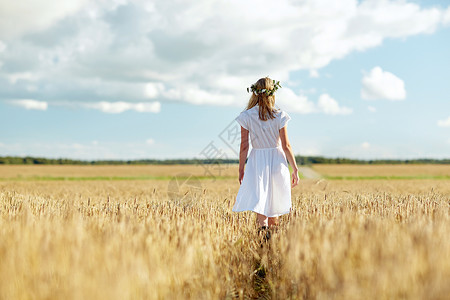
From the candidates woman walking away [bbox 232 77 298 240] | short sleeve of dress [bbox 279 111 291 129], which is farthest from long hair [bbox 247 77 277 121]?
short sleeve of dress [bbox 279 111 291 129]

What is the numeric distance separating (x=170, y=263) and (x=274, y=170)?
219cm

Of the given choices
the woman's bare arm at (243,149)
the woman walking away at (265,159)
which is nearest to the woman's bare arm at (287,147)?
the woman walking away at (265,159)

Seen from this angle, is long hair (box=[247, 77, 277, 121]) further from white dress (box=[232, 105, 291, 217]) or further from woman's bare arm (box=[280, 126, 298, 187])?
woman's bare arm (box=[280, 126, 298, 187])

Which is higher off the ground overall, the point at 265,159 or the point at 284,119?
the point at 284,119

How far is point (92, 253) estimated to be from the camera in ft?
9.12

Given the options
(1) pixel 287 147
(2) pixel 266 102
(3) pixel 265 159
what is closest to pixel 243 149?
(3) pixel 265 159

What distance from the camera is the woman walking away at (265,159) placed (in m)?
4.95

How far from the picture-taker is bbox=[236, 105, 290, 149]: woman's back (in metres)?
4.91

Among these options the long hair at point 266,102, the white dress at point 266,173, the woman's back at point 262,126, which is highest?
the long hair at point 266,102

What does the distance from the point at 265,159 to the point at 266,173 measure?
185mm

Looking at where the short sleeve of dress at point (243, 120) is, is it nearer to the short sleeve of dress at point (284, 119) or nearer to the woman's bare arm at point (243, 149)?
the woman's bare arm at point (243, 149)

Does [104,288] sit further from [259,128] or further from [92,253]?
[259,128]

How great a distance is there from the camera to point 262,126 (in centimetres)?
495

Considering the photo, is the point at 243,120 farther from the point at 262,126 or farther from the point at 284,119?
the point at 284,119
